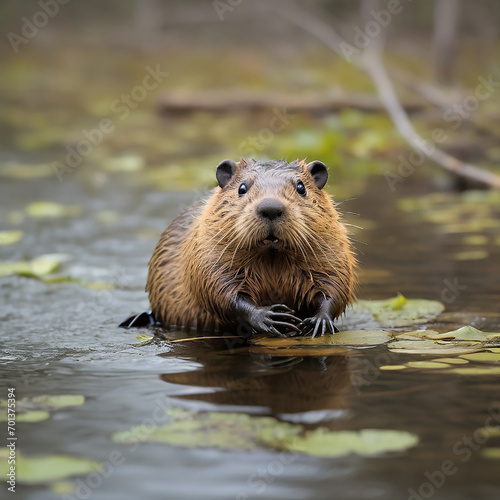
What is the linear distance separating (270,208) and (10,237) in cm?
357

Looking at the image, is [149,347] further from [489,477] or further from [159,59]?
[159,59]

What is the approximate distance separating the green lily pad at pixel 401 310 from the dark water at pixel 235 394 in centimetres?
14

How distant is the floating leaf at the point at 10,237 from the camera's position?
20.8ft

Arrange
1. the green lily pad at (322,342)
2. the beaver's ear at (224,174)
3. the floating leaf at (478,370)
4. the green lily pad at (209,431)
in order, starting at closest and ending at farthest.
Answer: the green lily pad at (209,431) → the floating leaf at (478,370) → the green lily pad at (322,342) → the beaver's ear at (224,174)

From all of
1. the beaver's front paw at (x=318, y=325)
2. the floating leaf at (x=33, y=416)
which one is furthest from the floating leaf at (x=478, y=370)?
the floating leaf at (x=33, y=416)

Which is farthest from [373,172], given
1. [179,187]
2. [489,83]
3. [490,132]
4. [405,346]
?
[405,346]

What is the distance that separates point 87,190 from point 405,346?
565 cm

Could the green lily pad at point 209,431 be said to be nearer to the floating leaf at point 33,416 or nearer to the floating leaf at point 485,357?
the floating leaf at point 33,416

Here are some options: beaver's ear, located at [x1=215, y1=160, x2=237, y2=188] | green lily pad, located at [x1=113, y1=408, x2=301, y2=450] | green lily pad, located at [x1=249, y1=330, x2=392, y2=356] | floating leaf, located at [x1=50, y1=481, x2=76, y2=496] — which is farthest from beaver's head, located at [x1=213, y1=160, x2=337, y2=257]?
floating leaf, located at [x1=50, y1=481, x2=76, y2=496]

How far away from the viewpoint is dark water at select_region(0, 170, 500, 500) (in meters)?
2.23

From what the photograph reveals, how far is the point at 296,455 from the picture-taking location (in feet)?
7.84

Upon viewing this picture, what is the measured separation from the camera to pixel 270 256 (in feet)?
12.5

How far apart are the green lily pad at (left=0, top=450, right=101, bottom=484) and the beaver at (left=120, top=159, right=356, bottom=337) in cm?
142

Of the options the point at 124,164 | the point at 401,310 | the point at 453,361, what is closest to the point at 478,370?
the point at 453,361
